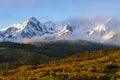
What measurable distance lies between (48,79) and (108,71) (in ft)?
39.0

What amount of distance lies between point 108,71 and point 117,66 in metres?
5.01

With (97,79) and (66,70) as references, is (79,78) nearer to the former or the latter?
(97,79)

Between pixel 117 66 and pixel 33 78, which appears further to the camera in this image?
pixel 117 66

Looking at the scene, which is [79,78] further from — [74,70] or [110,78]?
[74,70]

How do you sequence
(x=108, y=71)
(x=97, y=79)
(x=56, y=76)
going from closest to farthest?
1. (x=97, y=79)
2. (x=56, y=76)
3. (x=108, y=71)

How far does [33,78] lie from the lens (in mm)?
57281

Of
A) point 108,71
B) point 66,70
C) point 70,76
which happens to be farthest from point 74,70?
point 70,76

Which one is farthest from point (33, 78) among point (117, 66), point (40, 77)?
point (117, 66)

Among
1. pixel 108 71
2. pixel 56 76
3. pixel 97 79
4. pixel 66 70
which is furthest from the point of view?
pixel 66 70

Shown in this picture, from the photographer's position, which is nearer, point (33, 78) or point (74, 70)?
point (33, 78)

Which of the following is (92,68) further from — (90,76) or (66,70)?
(90,76)

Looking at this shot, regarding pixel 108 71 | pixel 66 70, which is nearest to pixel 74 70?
pixel 66 70

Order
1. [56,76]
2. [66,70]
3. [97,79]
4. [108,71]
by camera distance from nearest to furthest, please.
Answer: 1. [97,79]
2. [56,76]
3. [108,71]
4. [66,70]

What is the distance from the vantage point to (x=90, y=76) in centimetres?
5584
